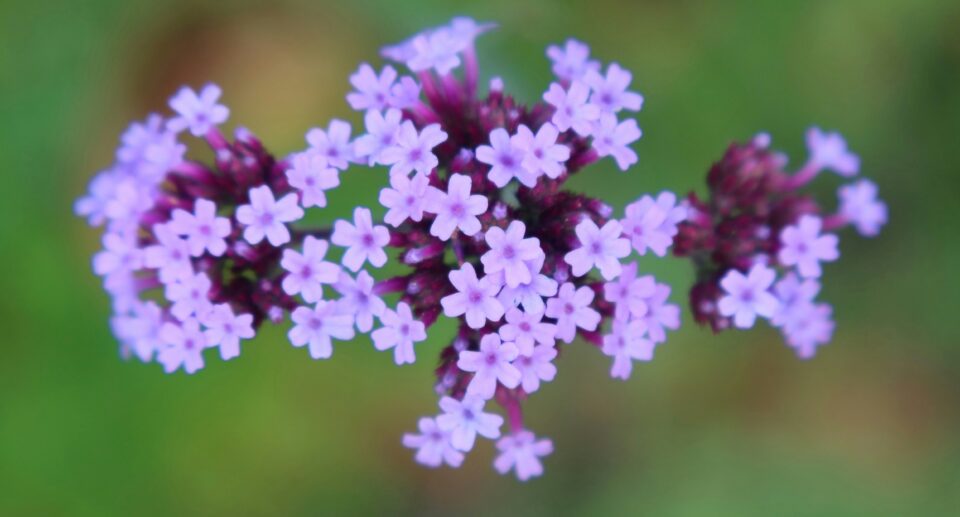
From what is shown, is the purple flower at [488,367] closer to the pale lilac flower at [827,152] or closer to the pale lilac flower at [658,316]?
the pale lilac flower at [658,316]

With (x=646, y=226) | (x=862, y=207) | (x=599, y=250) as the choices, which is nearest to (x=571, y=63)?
(x=646, y=226)

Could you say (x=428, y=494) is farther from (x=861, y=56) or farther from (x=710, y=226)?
(x=861, y=56)

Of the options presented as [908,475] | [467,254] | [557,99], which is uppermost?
[908,475]

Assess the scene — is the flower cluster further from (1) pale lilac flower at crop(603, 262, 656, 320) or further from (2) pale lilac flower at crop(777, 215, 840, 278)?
(1) pale lilac flower at crop(603, 262, 656, 320)

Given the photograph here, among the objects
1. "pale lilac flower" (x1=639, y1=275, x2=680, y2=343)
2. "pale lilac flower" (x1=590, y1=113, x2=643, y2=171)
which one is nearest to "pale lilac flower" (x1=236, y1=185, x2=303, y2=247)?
"pale lilac flower" (x1=590, y1=113, x2=643, y2=171)

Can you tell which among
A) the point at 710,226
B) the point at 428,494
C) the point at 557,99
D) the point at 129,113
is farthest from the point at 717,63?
the point at 129,113
